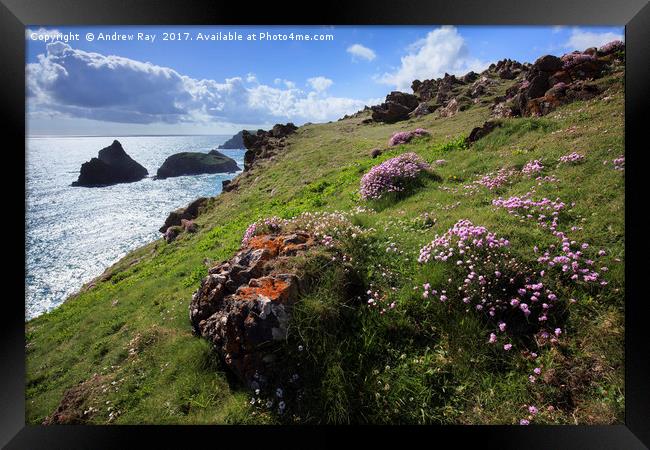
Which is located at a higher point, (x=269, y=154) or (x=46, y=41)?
(x=269, y=154)

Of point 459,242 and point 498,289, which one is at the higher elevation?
point 459,242

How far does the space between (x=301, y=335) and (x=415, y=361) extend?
59.3 inches

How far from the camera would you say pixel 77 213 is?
32.5 feet

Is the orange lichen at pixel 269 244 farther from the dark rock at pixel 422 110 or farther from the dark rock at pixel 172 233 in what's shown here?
the dark rock at pixel 422 110

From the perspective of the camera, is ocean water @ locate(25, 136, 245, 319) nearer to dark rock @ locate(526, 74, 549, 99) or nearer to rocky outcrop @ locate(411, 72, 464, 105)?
dark rock @ locate(526, 74, 549, 99)

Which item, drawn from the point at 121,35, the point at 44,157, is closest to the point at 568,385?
the point at 121,35

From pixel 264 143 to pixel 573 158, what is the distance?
93.3ft

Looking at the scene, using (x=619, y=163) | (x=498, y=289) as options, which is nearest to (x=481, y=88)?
(x=619, y=163)

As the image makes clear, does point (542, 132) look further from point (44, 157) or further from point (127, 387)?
point (44, 157)

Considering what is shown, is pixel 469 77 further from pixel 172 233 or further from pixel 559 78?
pixel 172 233

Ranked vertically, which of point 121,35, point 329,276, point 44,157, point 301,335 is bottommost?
point 301,335
